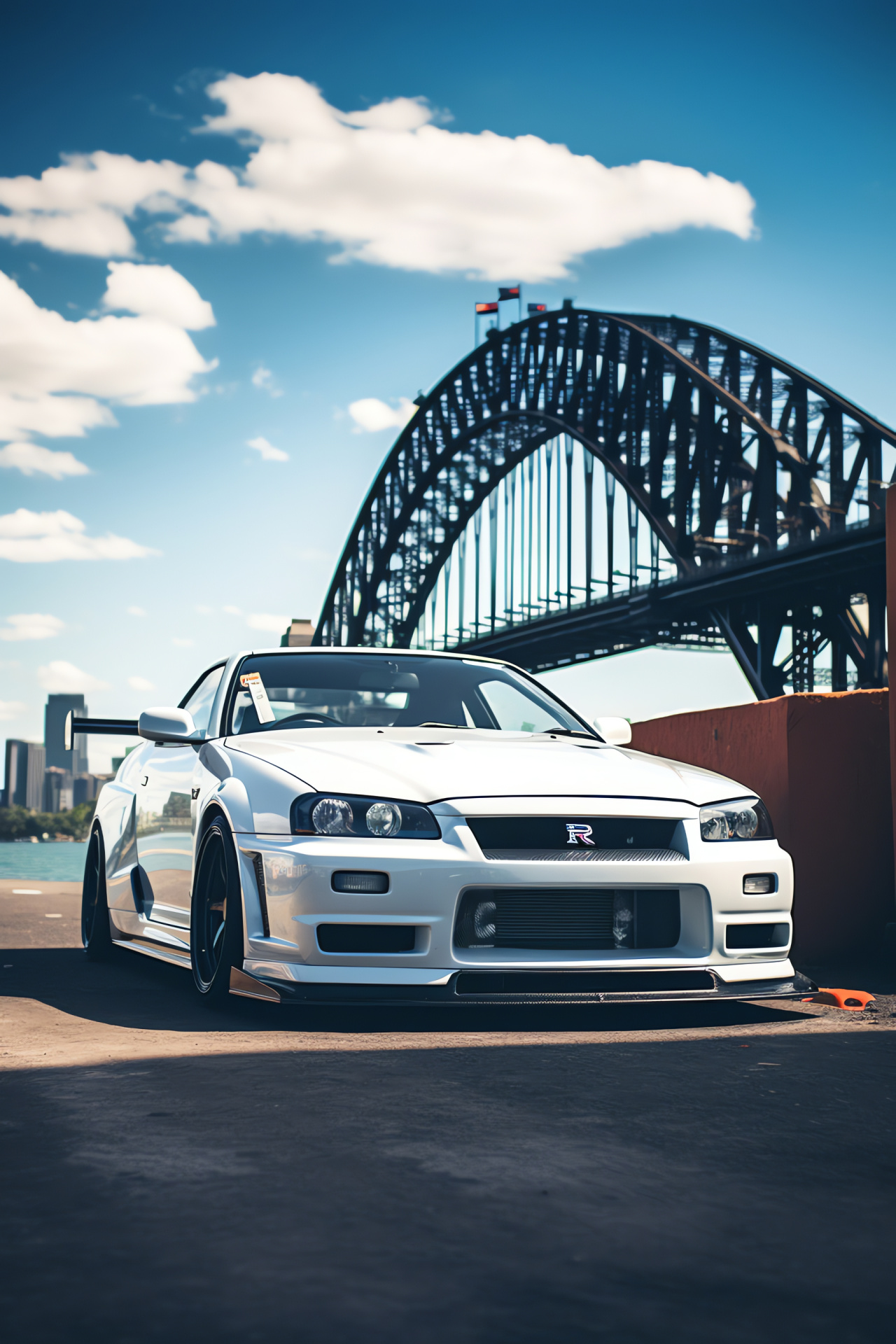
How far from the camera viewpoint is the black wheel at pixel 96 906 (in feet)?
21.1

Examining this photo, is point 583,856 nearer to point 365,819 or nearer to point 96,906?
point 365,819

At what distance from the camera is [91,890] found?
6.71 m

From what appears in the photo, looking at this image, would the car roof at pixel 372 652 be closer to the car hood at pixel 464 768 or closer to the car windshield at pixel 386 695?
the car windshield at pixel 386 695

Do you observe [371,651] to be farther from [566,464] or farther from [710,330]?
[566,464]

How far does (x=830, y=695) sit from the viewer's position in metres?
6.37

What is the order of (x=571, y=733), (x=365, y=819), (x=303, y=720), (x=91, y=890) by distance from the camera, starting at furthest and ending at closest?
(x=91, y=890), (x=571, y=733), (x=303, y=720), (x=365, y=819)

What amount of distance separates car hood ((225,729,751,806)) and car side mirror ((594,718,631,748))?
0.53 meters

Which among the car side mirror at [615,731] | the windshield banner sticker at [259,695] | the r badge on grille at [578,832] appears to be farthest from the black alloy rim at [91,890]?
the r badge on grille at [578,832]

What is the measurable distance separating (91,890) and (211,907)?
2280 millimetres

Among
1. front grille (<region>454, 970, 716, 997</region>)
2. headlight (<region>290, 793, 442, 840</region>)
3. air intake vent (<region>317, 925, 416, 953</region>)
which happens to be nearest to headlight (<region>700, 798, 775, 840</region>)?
front grille (<region>454, 970, 716, 997</region>)

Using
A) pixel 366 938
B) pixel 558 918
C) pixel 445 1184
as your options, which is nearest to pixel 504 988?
pixel 558 918

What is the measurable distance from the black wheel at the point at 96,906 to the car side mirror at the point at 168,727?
1431mm

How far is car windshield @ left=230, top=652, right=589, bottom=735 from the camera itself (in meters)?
5.30

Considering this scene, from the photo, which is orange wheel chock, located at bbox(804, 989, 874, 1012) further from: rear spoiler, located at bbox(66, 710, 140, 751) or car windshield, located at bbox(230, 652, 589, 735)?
rear spoiler, located at bbox(66, 710, 140, 751)
